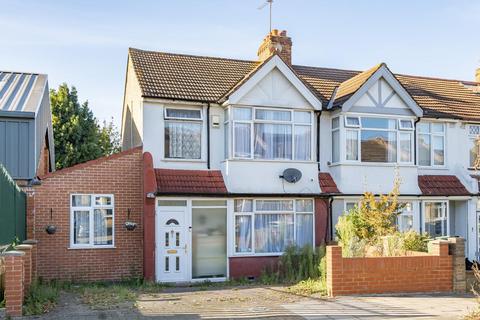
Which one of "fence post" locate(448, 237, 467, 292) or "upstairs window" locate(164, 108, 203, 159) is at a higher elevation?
"upstairs window" locate(164, 108, 203, 159)

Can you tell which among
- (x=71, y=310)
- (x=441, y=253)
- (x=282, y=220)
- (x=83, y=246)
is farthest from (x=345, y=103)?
(x=71, y=310)

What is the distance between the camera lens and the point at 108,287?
47.1ft

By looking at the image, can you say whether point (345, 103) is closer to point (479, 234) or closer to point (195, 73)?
point (195, 73)

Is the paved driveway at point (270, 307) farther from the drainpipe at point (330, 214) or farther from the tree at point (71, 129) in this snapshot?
the tree at point (71, 129)

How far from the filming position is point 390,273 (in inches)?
494

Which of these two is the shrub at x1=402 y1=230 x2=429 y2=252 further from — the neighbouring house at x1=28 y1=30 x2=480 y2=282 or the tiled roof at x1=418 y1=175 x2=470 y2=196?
the tiled roof at x1=418 y1=175 x2=470 y2=196

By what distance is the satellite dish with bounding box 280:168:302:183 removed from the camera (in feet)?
55.5

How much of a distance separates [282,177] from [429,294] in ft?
19.3

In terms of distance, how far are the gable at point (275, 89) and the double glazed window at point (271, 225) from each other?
3115 mm

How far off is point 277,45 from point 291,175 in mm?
5243

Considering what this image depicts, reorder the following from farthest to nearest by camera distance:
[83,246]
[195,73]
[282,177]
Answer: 1. [195,73]
2. [282,177]
3. [83,246]

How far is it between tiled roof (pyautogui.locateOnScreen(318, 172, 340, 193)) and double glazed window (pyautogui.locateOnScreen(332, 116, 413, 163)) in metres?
Answer: 0.61

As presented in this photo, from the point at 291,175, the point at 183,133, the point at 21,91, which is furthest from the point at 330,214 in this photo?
the point at 21,91

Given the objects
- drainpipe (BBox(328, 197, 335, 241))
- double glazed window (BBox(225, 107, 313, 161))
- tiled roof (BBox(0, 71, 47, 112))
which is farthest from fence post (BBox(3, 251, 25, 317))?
drainpipe (BBox(328, 197, 335, 241))
